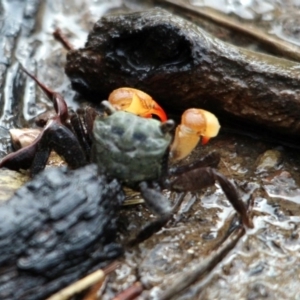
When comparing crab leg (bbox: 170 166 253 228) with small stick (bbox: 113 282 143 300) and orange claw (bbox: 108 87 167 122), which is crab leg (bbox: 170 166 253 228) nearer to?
orange claw (bbox: 108 87 167 122)

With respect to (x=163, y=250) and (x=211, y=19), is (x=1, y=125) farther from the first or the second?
(x=211, y=19)

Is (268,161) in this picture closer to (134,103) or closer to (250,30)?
(134,103)

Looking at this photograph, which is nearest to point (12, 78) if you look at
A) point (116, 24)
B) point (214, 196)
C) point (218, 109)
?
point (116, 24)

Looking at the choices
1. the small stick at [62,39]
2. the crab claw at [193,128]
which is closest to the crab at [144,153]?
the crab claw at [193,128]

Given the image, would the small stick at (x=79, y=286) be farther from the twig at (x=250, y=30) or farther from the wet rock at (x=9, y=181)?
the twig at (x=250, y=30)

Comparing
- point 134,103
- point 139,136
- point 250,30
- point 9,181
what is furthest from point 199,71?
point 9,181

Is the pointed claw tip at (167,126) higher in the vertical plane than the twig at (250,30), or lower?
lower
